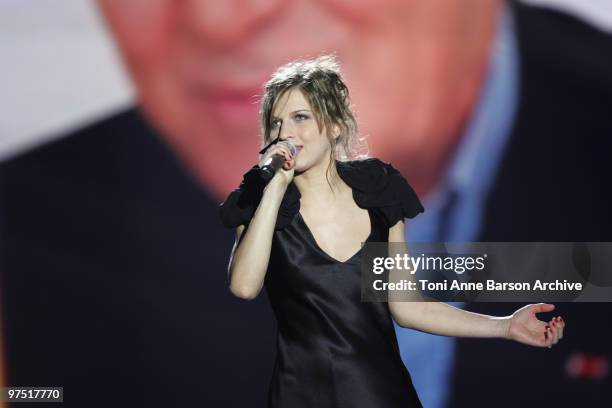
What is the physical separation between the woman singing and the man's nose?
1587 millimetres

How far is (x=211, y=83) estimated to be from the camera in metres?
3.23

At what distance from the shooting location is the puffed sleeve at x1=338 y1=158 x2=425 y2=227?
1.64 metres

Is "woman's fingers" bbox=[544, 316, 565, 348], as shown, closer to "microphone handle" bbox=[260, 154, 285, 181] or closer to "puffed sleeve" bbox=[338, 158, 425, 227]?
"puffed sleeve" bbox=[338, 158, 425, 227]

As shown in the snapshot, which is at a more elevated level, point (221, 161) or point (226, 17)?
point (226, 17)

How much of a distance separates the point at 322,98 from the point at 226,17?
171 centimetres

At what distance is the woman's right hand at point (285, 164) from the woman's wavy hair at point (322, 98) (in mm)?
109

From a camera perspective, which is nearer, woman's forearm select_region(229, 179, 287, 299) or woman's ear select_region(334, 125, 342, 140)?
woman's forearm select_region(229, 179, 287, 299)

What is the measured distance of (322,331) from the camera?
154 centimetres

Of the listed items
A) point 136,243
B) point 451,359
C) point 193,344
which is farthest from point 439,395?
point 136,243

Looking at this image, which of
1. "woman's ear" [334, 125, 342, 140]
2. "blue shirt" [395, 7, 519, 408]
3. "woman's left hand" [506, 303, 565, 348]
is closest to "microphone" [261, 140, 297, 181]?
"woman's ear" [334, 125, 342, 140]

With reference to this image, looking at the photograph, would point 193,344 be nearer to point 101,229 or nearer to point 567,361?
point 101,229

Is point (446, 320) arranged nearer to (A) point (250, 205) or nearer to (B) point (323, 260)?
(B) point (323, 260)

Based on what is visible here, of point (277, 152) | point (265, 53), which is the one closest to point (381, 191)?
point (277, 152)

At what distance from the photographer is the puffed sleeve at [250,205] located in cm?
159
